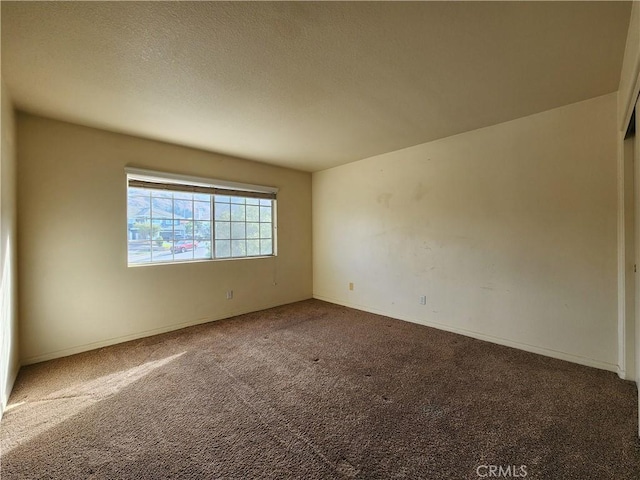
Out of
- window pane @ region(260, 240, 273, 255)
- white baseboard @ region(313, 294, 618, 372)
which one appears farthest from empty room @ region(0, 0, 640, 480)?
window pane @ region(260, 240, 273, 255)

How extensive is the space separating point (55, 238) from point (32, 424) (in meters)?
1.74

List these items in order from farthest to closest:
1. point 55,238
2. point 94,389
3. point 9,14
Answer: point 55,238
point 94,389
point 9,14

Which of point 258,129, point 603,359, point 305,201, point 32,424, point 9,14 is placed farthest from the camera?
point 305,201

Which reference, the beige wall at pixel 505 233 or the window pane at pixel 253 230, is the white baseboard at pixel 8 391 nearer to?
the window pane at pixel 253 230

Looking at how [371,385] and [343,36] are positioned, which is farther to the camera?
[371,385]

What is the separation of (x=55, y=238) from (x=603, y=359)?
5324 millimetres

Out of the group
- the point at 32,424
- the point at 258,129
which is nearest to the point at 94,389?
the point at 32,424

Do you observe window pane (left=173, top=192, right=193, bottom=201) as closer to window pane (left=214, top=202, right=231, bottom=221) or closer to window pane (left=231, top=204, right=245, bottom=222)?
window pane (left=214, top=202, right=231, bottom=221)

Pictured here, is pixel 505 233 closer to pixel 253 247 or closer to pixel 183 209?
pixel 253 247

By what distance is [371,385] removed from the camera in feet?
7.23

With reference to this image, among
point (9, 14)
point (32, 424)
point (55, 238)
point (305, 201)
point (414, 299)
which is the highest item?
point (9, 14)

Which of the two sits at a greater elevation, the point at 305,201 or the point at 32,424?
the point at 305,201

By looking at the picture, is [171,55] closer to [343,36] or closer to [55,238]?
[343,36]

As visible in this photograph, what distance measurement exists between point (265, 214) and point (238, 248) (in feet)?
2.49
